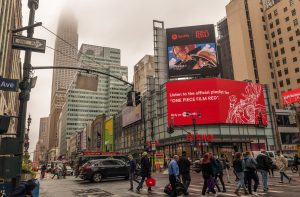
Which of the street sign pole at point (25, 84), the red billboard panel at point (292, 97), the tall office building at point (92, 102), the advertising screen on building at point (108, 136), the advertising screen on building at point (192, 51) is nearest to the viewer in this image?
the street sign pole at point (25, 84)

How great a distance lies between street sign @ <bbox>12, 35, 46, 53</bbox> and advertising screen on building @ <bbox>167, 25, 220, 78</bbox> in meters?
45.5

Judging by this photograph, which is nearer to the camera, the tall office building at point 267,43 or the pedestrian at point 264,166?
the pedestrian at point 264,166

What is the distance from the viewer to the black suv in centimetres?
2078

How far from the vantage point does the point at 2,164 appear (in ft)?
22.9

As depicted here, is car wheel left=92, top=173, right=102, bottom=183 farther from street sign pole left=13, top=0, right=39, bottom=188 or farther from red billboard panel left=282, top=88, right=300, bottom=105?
red billboard panel left=282, top=88, right=300, bottom=105

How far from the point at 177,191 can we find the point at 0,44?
2789cm

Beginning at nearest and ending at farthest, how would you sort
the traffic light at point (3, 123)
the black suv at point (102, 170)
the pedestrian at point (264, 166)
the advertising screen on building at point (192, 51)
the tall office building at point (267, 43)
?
1. the traffic light at point (3, 123)
2. the pedestrian at point (264, 166)
3. the black suv at point (102, 170)
4. the advertising screen on building at point (192, 51)
5. the tall office building at point (267, 43)

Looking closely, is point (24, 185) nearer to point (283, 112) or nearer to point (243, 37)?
point (283, 112)

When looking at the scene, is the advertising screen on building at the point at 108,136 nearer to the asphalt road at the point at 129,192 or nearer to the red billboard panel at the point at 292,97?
the red billboard panel at the point at 292,97

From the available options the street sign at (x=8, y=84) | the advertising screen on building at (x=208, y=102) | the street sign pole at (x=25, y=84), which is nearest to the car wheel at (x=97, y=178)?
A: the street sign pole at (x=25, y=84)

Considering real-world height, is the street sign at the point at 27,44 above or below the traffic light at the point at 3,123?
above

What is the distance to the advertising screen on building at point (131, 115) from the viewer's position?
65000 mm

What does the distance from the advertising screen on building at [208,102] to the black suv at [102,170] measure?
28.5m

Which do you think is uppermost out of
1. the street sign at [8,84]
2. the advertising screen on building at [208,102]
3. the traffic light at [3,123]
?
the advertising screen on building at [208,102]
